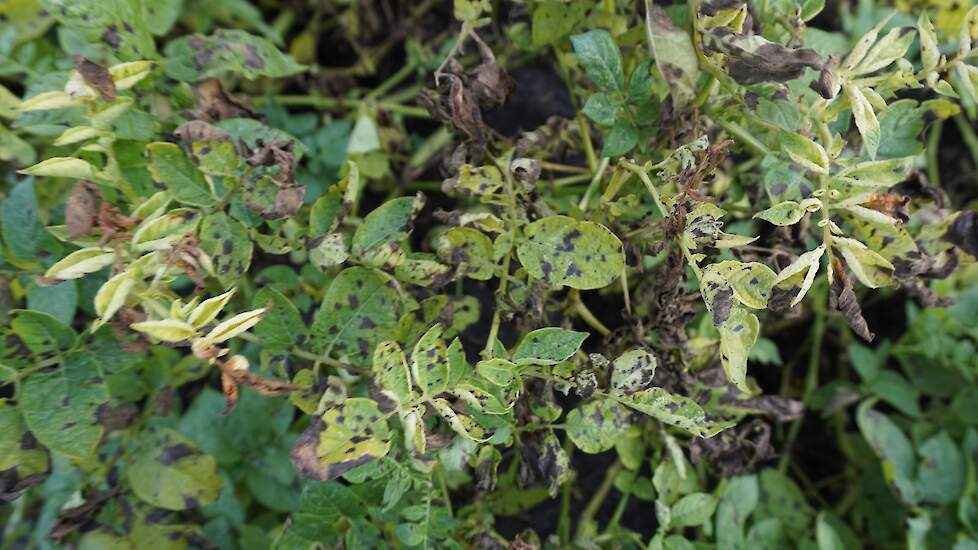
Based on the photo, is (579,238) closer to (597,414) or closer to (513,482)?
(597,414)

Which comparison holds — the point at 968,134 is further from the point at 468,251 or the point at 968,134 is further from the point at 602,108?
the point at 468,251

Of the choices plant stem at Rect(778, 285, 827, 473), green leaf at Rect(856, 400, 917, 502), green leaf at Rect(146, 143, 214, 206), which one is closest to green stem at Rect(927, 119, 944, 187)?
plant stem at Rect(778, 285, 827, 473)

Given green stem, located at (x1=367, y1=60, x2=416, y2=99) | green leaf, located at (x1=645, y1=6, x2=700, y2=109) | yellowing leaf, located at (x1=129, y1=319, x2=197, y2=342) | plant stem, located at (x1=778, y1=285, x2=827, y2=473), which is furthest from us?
green stem, located at (x1=367, y1=60, x2=416, y2=99)

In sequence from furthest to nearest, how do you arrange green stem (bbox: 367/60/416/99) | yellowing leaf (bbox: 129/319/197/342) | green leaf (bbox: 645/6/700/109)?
green stem (bbox: 367/60/416/99) < green leaf (bbox: 645/6/700/109) < yellowing leaf (bbox: 129/319/197/342)

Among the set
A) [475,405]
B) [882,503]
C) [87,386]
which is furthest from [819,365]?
[87,386]

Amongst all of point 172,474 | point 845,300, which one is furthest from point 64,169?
point 845,300

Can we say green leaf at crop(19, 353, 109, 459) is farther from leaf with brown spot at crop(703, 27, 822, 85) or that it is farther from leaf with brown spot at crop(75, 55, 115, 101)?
leaf with brown spot at crop(703, 27, 822, 85)
